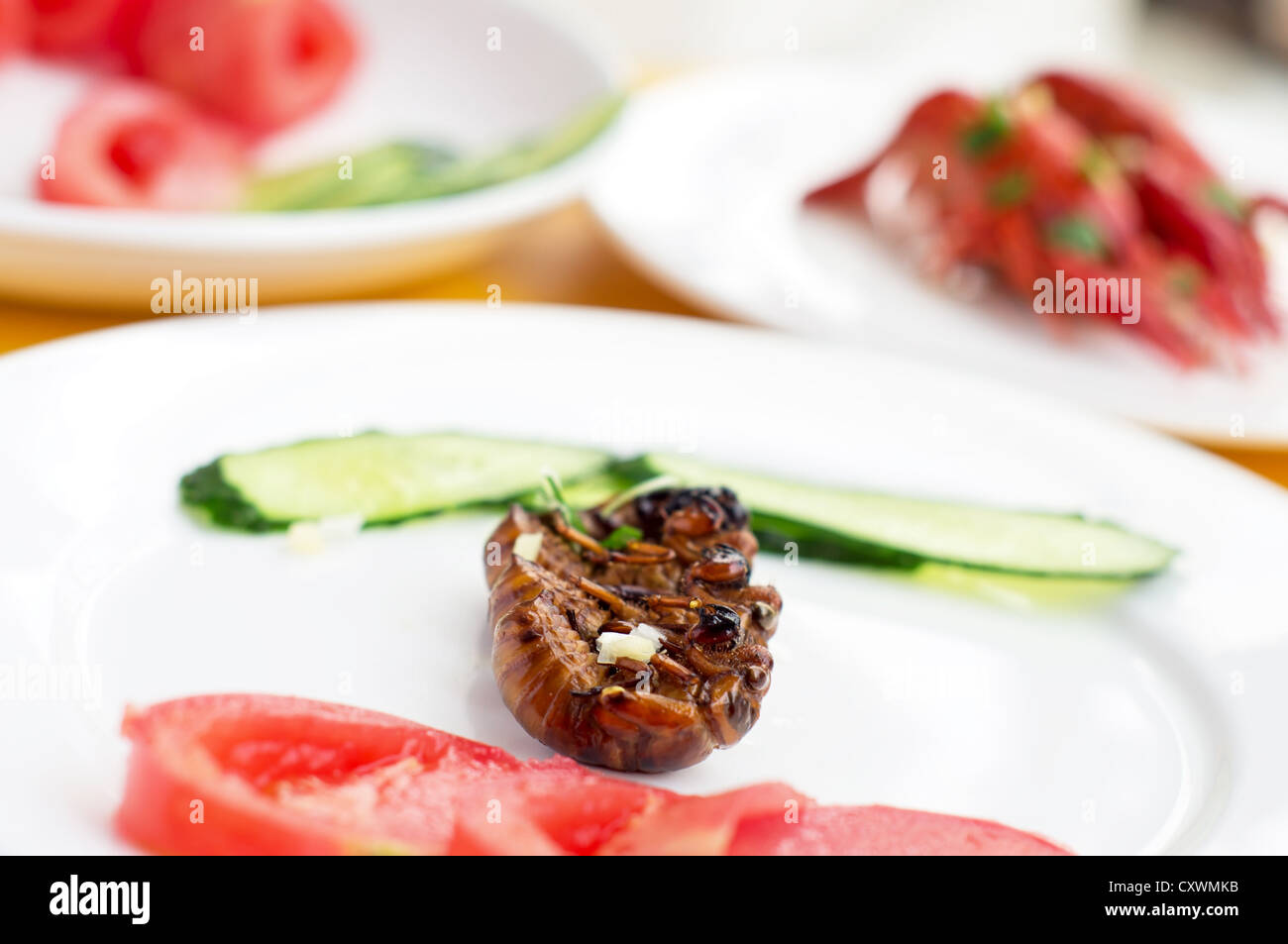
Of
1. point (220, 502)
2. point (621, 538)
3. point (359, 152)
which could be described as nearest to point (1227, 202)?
point (359, 152)

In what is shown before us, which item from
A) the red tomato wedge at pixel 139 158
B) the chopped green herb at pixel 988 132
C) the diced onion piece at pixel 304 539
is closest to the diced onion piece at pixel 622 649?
the diced onion piece at pixel 304 539

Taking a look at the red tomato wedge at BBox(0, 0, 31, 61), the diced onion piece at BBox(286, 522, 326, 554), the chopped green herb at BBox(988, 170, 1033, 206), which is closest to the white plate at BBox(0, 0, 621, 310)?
the red tomato wedge at BBox(0, 0, 31, 61)

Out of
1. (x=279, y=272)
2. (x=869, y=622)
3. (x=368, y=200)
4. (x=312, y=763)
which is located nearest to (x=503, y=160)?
(x=368, y=200)

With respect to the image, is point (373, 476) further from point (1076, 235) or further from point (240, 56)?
Result: point (1076, 235)

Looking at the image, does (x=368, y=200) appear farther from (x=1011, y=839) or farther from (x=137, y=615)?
(x=1011, y=839)

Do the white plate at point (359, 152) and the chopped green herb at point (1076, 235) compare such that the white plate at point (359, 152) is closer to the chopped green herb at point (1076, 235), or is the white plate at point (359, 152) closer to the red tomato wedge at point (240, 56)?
the red tomato wedge at point (240, 56)

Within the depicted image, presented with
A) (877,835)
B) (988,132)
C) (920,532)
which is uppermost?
(988,132)

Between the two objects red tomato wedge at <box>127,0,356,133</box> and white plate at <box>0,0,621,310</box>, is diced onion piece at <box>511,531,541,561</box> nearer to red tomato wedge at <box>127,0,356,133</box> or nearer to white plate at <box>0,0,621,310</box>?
white plate at <box>0,0,621,310</box>
